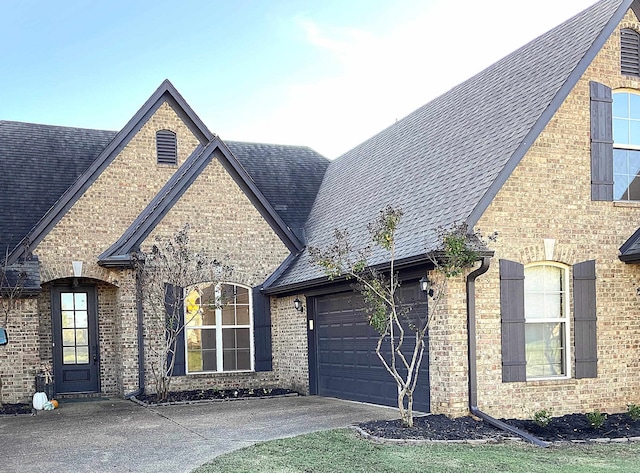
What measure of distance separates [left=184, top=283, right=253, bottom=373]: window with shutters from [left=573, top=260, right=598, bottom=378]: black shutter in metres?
7.61

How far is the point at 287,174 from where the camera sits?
20.2m

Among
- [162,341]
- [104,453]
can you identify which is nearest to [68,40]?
[162,341]

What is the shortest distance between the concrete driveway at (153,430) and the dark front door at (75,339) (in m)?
1.54

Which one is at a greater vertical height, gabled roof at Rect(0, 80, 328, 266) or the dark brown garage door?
gabled roof at Rect(0, 80, 328, 266)

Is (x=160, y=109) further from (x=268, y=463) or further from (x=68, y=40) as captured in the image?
(x=268, y=463)

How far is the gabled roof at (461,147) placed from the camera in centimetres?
1147

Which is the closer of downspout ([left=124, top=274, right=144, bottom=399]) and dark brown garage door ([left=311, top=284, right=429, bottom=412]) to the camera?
dark brown garage door ([left=311, top=284, right=429, bottom=412])

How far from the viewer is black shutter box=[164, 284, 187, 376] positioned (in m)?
15.7

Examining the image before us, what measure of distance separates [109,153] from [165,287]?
3471 millimetres

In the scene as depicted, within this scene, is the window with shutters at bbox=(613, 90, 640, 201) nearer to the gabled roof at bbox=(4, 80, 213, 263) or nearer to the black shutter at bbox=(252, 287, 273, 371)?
the black shutter at bbox=(252, 287, 273, 371)

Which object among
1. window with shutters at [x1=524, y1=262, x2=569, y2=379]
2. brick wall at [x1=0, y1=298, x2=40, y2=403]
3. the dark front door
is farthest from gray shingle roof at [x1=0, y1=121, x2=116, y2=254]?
window with shutters at [x1=524, y1=262, x2=569, y2=379]

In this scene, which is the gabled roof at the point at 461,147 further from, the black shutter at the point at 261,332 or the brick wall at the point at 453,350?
the brick wall at the point at 453,350

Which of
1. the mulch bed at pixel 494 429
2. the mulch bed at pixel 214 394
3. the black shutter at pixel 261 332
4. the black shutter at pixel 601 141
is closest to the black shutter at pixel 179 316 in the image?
the mulch bed at pixel 214 394

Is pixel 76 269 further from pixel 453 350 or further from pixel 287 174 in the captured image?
pixel 453 350
